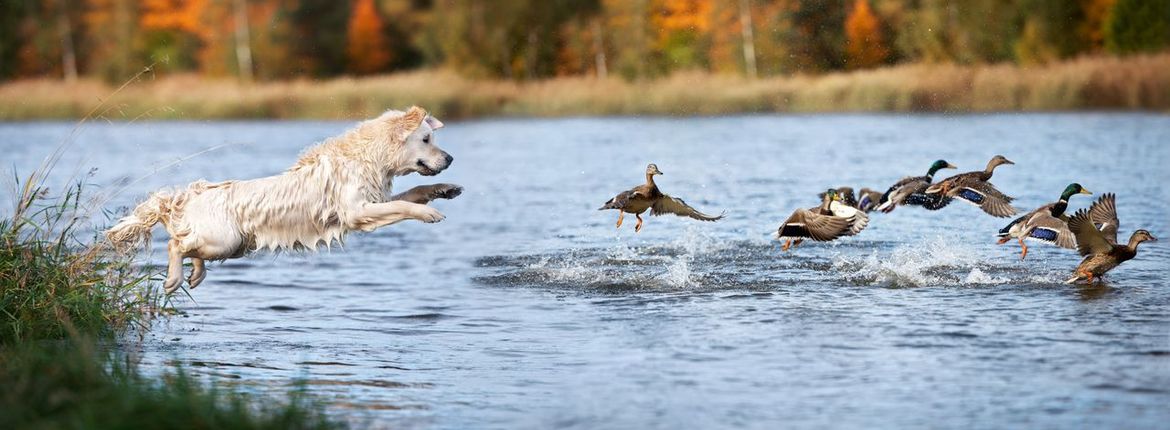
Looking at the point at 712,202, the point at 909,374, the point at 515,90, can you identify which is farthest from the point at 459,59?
the point at 909,374

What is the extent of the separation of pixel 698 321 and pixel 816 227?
61.7 inches

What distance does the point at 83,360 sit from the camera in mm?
8180

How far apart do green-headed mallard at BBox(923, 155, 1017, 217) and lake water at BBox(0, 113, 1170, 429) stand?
70 centimetres

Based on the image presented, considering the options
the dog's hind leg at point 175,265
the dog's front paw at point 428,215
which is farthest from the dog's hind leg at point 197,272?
the dog's front paw at point 428,215

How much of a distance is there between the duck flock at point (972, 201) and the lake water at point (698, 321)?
381 millimetres

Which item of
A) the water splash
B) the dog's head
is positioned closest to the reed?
the dog's head

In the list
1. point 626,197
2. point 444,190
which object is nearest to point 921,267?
point 626,197

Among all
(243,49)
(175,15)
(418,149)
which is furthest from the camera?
(175,15)

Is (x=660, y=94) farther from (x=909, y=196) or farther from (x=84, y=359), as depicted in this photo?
(x=84, y=359)

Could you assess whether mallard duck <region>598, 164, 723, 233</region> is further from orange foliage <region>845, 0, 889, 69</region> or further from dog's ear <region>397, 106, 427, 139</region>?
orange foliage <region>845, 0, 889, 69</region>

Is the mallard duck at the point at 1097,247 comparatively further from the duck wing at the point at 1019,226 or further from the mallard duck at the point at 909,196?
the mallard duck at the point at 909,196

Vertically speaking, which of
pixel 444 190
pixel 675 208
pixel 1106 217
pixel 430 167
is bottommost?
pixel 1106 217

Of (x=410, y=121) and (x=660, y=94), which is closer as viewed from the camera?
(x=410, y=121)

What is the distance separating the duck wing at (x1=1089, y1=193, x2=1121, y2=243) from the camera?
13.8m
